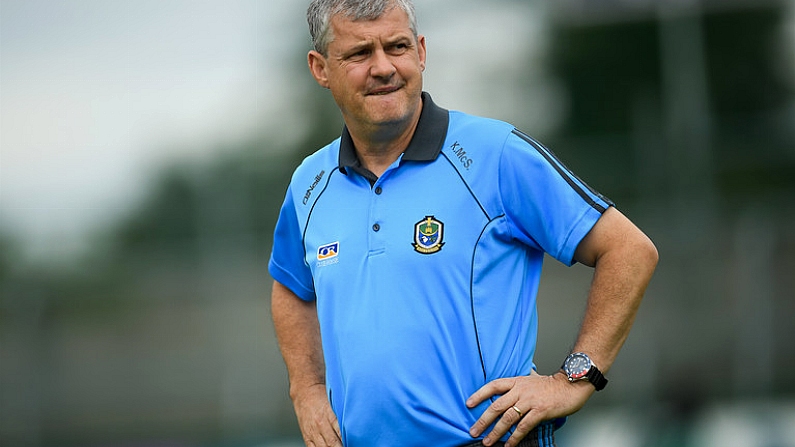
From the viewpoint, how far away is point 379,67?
286 cm

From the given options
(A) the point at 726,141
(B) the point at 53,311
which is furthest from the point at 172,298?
Result: (A) the point at 726,141

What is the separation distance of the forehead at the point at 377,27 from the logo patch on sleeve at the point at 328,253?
1.83 ft

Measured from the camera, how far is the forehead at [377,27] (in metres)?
2.88

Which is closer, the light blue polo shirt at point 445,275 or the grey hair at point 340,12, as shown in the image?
the light blue polo shirt at point 445,275

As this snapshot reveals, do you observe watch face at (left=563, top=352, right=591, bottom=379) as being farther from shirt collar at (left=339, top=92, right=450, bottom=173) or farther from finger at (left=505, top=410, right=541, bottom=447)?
shirt collar at (left=339, top=92, right=450, bottom=173)

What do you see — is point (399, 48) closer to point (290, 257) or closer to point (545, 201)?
point (545, 201)

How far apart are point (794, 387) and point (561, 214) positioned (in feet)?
24.3

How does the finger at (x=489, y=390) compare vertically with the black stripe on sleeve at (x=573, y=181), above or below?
below

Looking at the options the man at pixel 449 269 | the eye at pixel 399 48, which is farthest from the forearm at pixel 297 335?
the eye at pixel 399 48

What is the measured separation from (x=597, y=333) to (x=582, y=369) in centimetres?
10

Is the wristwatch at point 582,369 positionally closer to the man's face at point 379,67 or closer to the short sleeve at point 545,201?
the short sleeve at point 545,201

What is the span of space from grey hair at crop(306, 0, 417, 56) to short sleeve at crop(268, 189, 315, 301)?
0.50m

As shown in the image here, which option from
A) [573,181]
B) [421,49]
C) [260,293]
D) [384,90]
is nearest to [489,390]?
[573,181]

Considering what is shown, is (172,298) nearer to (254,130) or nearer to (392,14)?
(254,130)
